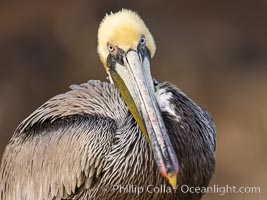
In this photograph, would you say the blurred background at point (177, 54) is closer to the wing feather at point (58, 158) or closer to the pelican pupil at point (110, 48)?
the wing feather at point (58, 158)

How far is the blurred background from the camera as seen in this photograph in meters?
7.42

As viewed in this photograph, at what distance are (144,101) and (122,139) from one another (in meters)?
0.43

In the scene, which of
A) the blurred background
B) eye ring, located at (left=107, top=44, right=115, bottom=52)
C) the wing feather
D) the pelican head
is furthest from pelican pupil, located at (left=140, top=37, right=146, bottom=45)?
the blurred background

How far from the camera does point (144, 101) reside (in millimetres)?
4594

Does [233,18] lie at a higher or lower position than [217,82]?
higher

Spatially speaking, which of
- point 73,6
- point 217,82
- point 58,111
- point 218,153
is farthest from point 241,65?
point 58,111

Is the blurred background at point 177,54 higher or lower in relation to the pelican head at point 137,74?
higher

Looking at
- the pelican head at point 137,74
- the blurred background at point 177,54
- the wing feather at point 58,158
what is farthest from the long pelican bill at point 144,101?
the blurred background at point 177,54

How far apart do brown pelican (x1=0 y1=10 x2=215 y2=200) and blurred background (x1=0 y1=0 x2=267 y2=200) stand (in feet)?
7.12

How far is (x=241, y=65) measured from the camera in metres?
7.50

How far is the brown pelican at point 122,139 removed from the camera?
4.70m

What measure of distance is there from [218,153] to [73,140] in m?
2.57

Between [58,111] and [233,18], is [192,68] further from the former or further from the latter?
[58,111]

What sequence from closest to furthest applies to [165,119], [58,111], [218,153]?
[165,119], [58,111], [218,153]
